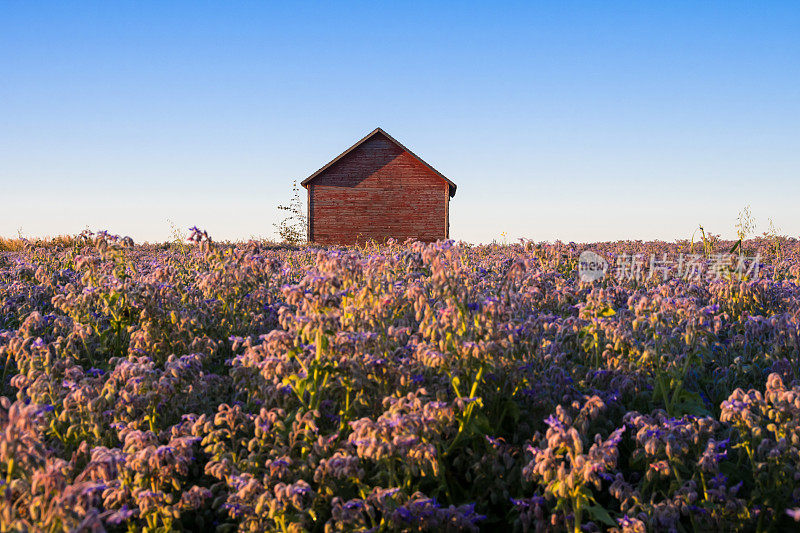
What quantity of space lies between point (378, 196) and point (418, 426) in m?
35.7

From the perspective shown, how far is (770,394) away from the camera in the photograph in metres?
3.71

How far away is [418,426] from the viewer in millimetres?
3211

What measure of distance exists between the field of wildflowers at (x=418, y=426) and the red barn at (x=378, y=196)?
3289 cm

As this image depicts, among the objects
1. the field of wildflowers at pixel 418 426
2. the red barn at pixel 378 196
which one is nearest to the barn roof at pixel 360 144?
the red barn at pixel 378 196

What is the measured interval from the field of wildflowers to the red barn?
32.9m

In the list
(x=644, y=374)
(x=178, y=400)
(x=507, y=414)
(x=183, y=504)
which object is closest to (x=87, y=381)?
(x=178, y=400)

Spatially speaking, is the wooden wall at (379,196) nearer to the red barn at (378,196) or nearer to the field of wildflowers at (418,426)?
the red barn at (378,196)

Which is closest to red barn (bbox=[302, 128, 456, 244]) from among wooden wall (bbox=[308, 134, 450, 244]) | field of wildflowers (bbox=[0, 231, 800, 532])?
wooden wall (bbox=[308, 134, 450, 244])

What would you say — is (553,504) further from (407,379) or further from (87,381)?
(87,381)

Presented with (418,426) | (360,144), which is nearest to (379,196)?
(360,144)

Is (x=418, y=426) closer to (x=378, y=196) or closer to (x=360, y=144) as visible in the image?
(x=378, y=196)

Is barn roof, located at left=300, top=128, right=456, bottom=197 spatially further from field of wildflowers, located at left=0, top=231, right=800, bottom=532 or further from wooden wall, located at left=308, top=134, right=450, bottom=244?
field of wildflowers, located at left=0, top=231, right=800, bottom=532

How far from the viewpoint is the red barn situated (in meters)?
38.1

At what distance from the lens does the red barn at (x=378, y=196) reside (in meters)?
38.1
